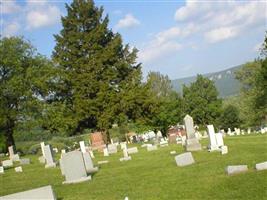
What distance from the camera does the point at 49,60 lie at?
5191 cm

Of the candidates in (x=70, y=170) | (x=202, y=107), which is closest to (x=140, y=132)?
(x=202, y=107)

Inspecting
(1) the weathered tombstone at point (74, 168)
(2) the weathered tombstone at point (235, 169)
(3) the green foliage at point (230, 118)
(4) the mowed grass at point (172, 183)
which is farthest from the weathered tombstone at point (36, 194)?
(3) the green foliage at point (230, 118)

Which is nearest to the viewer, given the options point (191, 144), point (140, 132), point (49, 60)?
point (191, 144)

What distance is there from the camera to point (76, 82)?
160 ft

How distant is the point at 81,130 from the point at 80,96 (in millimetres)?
4555

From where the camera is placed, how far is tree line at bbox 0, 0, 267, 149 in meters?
48.3

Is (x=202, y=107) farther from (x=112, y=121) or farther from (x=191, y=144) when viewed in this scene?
(x=191, y=144)

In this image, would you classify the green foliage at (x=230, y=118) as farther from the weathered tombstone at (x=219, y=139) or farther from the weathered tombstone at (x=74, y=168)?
the weathered tombstone at (x=74, y=168)

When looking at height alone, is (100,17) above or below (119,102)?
above

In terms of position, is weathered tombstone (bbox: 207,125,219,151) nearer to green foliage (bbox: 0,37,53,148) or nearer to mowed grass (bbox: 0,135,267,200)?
mowed grass (bbox: 0,135,267,200)

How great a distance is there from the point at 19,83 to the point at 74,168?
3209cm

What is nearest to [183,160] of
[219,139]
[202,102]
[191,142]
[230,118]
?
[219,139]

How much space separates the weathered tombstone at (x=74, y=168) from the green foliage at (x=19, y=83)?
30.9 meters

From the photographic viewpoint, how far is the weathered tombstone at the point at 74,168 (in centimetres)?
1700
